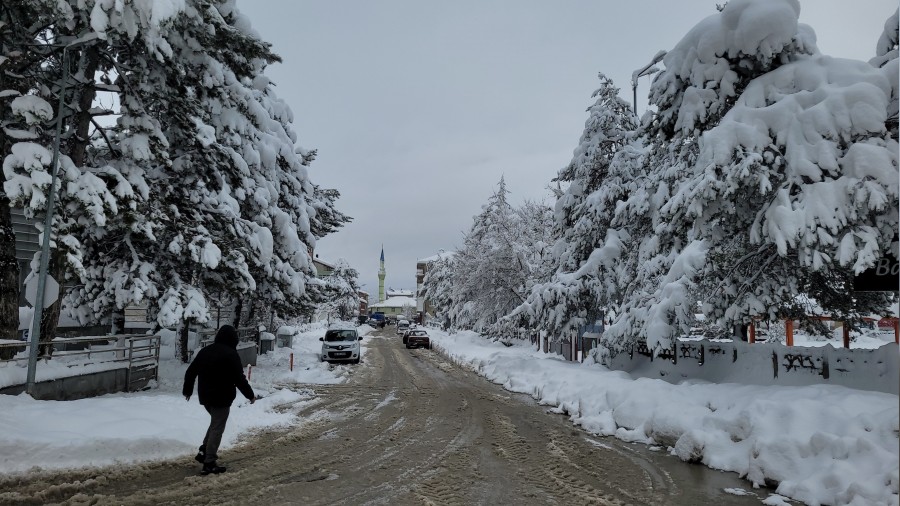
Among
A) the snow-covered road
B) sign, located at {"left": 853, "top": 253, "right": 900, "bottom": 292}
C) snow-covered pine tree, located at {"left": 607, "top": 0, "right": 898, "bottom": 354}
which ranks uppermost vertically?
snow-covered pine tree, located at {"left": 607, "top": 0, "right": 898, "bottom": 354}

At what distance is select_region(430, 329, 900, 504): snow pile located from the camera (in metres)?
5.93

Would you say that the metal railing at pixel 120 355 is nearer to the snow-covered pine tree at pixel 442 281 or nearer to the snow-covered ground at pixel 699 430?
the snow-covered ground at pixel 699 430

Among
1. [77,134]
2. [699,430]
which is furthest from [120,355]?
[699,430]

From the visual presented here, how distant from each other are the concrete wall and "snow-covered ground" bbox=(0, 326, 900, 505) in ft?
3.20

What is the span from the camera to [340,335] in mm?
26375

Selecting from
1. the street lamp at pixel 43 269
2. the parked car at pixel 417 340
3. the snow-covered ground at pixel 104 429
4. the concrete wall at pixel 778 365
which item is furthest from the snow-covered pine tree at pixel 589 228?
the parked car at pixel 417 340

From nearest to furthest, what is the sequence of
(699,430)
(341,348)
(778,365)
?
1. (699,430)
2. (778,365)
3. (341,348)

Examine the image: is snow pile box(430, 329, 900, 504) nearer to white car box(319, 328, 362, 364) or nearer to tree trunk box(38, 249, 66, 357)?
tree trunk box(38, 249, 66, 357)

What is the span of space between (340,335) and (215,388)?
64.9ft

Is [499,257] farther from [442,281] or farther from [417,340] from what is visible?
[442,281]

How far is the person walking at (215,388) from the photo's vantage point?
6738 millimetres

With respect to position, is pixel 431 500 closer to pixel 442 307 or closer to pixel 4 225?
pixel 4 225

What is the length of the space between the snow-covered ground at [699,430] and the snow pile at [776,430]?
0.01 m

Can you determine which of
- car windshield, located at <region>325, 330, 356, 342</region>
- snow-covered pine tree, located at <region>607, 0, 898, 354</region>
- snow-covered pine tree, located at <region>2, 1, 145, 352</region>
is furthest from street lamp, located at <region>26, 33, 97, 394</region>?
car windshield, located at <region>325, 330, 356, 342</region>
